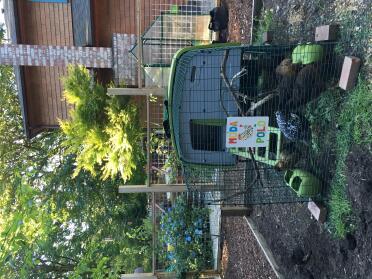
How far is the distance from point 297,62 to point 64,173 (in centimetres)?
797

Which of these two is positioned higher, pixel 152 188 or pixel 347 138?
pixel 347 138

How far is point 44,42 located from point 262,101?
682 centimetres

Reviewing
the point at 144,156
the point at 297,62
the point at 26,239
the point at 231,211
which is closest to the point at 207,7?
the point at 144,156

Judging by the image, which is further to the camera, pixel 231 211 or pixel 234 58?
pixel 231 211

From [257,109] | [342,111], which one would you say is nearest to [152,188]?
[257,109]

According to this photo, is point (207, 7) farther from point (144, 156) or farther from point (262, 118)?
point (262, 118)

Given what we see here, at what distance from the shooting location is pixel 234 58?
4000 millimetres

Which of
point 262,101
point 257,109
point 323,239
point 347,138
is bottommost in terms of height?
point 323,239

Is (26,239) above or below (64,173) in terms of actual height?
above

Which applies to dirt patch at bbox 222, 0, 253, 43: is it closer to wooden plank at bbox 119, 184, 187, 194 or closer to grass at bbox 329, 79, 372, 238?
wooden plank at bbox 119, 184, 187, 194

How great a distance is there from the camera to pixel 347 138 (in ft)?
11.6

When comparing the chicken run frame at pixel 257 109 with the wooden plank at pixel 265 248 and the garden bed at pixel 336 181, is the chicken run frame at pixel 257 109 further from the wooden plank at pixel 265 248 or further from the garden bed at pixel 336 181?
the wooden plank at pixel 265 248

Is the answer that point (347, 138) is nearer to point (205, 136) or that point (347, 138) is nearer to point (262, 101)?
point (262, 101)

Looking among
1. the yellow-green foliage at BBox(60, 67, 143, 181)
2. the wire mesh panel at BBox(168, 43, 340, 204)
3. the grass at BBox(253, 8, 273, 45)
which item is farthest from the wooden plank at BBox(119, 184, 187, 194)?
the grass at BBox(253, 8, 273, 45)
